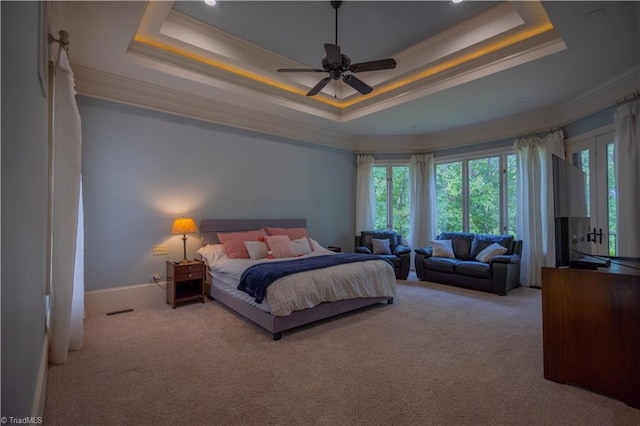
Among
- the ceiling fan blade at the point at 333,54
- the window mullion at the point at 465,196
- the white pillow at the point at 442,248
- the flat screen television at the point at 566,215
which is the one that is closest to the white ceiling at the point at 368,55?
the ceiling fan blade at the point at 333,54

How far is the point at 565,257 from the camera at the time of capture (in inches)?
91.8

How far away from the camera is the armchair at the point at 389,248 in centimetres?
577

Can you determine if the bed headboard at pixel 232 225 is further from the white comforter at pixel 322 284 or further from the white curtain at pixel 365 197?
the white curtain at pixel 365 197

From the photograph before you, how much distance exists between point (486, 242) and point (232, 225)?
4.37m

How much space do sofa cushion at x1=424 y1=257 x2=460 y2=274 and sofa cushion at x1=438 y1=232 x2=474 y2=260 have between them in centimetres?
26

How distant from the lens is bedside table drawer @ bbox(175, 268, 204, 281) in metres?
3.96

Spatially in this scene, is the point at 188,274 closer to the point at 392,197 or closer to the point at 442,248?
the point at 442,248

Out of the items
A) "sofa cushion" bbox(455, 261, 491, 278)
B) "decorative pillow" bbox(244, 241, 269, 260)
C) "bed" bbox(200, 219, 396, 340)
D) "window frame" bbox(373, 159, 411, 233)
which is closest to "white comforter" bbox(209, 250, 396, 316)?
"bed" bbox(200, 219, 396, 340)

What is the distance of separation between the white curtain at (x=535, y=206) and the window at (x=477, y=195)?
0.29 metres

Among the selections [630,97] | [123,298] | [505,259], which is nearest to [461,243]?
[505,259]

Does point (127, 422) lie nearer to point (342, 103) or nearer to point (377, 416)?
point (377, 416)

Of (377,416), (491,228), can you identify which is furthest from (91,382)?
(491,228)

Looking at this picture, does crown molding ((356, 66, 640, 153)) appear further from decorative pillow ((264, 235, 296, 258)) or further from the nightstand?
the nightstand

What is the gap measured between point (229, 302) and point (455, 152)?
5201 mm
